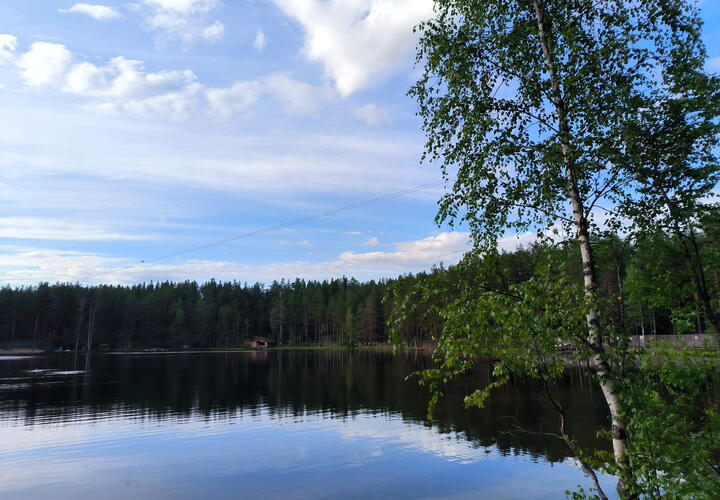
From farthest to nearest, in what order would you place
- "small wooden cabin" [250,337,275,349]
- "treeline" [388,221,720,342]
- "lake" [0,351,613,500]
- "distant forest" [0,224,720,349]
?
"small wooden cabin" [250,337,275,349] < "distant forest" [0,224,720,349] < "lake" [0,351,613,500] < "treeline" [388,221,720,342]

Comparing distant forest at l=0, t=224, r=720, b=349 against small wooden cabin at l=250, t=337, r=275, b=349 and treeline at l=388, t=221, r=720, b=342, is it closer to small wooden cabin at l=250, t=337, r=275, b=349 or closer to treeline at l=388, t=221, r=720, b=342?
small wooden cabin at l=250, t=337, r=275, b=349

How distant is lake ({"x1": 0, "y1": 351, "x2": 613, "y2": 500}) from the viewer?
1920cm

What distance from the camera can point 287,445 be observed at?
2611 centimetres

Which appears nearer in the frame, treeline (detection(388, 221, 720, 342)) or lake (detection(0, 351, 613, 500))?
treeline (detection(388, 221, 720, 342))

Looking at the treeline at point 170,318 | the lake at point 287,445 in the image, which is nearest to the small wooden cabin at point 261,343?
the treeline at point 170,318

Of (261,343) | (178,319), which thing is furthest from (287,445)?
(178,319)

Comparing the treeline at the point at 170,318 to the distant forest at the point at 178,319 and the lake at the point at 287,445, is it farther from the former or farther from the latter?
the lake at the point at 287,445

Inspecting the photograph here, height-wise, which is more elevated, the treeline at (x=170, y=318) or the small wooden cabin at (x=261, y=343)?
the treeline at (x=170, y=318)

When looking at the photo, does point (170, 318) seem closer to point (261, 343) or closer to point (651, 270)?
point (261, 343)

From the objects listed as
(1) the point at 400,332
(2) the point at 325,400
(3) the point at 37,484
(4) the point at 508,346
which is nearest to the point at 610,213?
(4) the point at 508,346

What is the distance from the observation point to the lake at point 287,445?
19203mm

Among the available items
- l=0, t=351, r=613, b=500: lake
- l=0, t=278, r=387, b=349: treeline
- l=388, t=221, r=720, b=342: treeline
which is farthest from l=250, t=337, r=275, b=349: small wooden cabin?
l=388, t=221, r=720, b=342: treeline

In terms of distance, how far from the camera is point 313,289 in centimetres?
18650

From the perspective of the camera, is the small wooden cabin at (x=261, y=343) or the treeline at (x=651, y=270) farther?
the small wooden cabin at (x=261, y=343)
